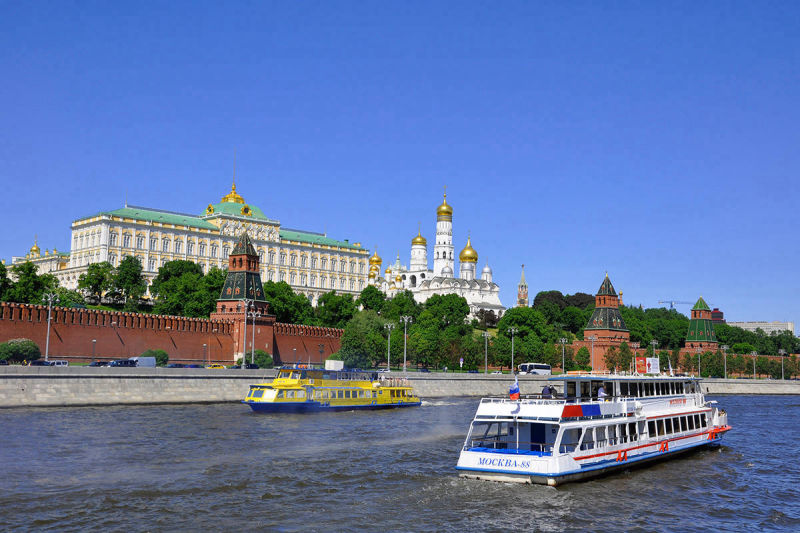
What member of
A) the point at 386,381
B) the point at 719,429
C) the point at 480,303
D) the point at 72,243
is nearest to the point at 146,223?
the point at 72,243

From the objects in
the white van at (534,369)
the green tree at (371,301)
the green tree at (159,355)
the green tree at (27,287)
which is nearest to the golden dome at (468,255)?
the green tree at (371,301)

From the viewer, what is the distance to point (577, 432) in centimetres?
3156

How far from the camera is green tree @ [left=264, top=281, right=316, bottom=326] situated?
109062mm

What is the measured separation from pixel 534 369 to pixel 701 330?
175 ft

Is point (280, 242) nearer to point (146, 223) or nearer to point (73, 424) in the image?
point (146, 223)

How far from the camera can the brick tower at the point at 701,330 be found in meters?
140

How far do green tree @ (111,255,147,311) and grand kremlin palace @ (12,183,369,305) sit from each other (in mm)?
13416

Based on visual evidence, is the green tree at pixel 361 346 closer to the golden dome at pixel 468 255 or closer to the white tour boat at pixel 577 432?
the white tour boat at pixel 577 432

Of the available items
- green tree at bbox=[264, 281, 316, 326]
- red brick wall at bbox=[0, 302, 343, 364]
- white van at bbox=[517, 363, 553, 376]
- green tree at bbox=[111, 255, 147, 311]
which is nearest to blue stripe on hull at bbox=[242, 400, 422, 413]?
red brick wall at bbox=[0, 302, 343, 364]

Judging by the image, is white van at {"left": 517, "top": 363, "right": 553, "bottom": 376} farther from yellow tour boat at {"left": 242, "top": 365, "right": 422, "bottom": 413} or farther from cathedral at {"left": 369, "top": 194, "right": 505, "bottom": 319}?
cathedral at {"left": 369, "top": 194, "right": 505, "bottom": 319}

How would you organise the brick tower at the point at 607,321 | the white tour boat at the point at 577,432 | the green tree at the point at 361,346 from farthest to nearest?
the brick tower at the point at 607,321
the green tree at the point at 361,346
the white tour boat at the point at 577,432

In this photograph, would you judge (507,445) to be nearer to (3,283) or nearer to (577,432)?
(577,432)

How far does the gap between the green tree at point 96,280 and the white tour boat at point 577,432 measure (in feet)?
298

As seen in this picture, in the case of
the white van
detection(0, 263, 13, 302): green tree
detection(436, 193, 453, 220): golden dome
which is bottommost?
the white van
